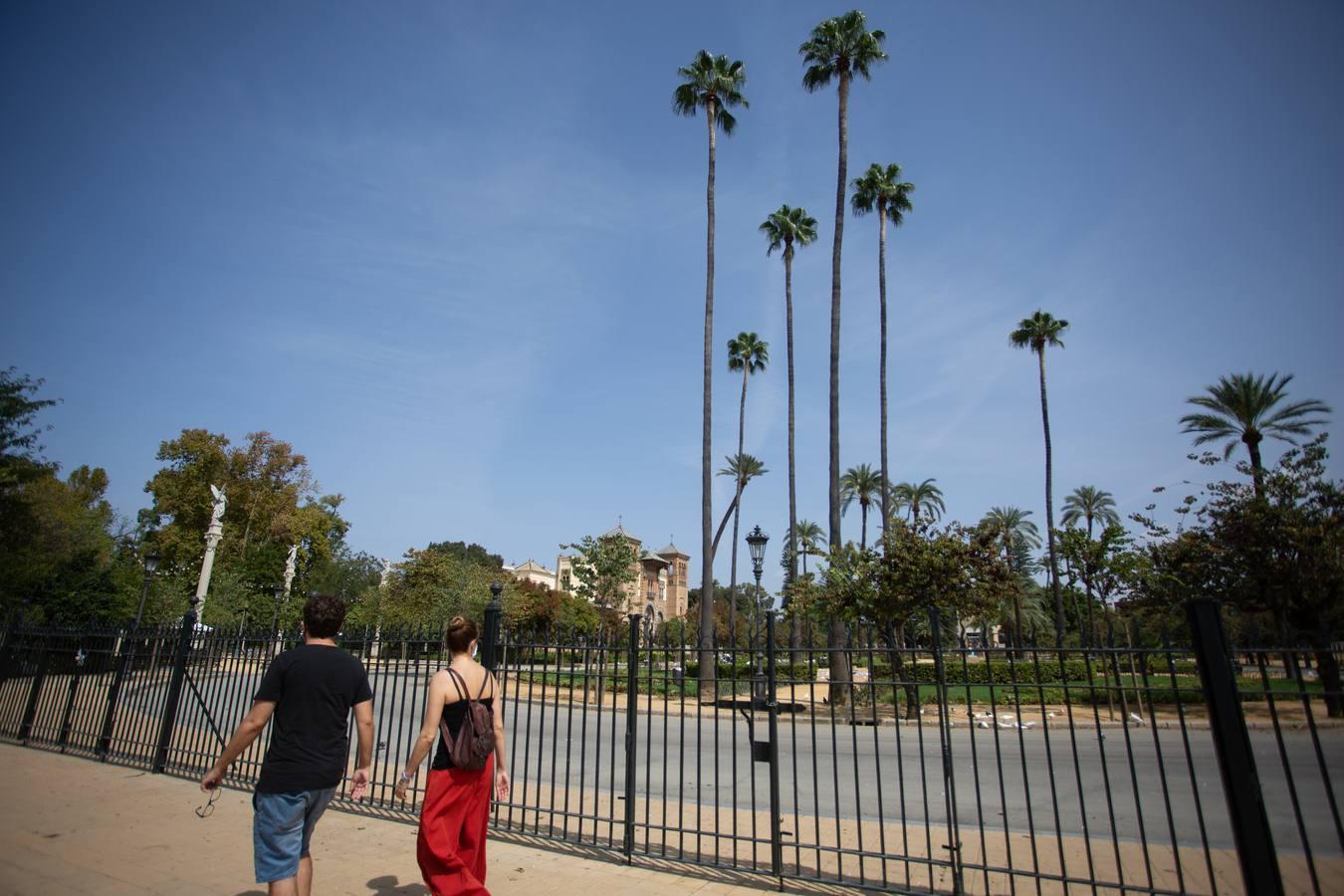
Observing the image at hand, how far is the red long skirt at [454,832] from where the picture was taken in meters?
4.39

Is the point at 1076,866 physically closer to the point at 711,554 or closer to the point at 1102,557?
the point at 711,554

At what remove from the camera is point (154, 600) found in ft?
111

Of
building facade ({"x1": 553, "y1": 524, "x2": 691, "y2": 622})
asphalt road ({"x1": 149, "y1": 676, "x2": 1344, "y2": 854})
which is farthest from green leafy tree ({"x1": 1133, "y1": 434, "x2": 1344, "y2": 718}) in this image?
building facade ({"x1": 553, "y1": 524, "x2": 691, "y2": 622})

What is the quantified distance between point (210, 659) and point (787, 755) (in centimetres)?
1033

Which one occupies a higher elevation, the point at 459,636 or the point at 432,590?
the point at 432,590

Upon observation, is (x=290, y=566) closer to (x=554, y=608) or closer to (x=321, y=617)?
(x=554, y=608)

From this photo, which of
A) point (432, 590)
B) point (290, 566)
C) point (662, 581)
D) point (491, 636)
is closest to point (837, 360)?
point (491, 636)

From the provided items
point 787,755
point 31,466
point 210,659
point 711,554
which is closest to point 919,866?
point 787,755

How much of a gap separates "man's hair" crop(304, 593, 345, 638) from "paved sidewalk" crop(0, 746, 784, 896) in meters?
2.38

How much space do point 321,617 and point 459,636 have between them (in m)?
0.91

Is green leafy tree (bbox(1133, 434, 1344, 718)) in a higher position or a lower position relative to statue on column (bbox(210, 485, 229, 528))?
lower

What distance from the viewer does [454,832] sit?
449 cm

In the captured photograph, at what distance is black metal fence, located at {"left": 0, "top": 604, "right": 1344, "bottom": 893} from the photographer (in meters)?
4.36

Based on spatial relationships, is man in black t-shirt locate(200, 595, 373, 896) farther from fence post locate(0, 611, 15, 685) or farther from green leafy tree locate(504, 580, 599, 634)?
green leafy tree locate(504, 580, 599, 634)
